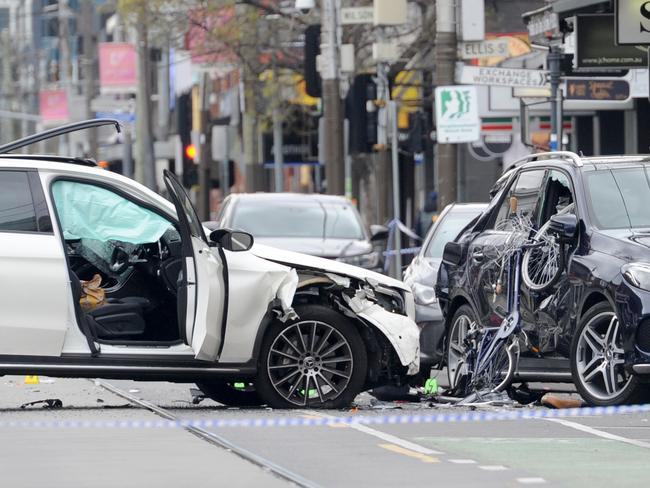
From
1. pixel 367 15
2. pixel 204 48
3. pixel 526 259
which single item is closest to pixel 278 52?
pixel 204 48

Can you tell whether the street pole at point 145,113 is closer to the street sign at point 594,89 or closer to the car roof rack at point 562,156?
the street sign at point 594,89

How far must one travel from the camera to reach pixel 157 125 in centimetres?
8300

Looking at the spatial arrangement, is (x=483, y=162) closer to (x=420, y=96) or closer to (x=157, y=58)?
(x=420, y=96)

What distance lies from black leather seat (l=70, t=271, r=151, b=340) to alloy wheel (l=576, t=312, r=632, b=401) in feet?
9.21

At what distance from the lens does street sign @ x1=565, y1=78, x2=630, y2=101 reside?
2342 centimetres

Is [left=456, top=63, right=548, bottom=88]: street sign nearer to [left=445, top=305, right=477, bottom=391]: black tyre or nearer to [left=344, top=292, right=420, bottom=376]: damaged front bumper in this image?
[left=445, top=305, right=477, bottom=391]: black tyre

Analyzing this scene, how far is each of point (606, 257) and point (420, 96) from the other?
3093 centimetres

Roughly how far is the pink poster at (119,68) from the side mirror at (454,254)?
47.5 metres

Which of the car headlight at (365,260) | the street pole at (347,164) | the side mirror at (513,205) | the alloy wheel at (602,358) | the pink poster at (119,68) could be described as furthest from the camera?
the pink poster at (119,68)

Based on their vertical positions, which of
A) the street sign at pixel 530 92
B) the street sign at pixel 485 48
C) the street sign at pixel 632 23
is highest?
the street sign at pixel 632 23

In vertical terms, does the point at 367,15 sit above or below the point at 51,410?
above

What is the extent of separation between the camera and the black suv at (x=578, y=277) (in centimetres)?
1166

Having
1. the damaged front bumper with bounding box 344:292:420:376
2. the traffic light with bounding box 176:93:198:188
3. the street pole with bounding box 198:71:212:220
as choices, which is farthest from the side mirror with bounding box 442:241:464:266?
the street pole with bounding box 198:71:212:220

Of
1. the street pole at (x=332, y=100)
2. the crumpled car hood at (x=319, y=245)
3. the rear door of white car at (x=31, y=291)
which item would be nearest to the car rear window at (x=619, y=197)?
the rear door of white car at (x=31, y=291)
